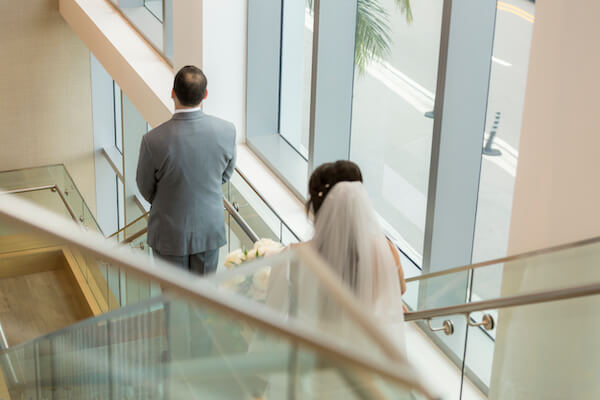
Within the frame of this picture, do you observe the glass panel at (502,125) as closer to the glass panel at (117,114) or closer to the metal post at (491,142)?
the metal post at (491,142)

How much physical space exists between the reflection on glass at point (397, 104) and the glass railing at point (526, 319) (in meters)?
1.49

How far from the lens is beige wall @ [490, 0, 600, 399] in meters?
2.79

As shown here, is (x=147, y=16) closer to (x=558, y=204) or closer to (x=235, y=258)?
(x=235, y=258)

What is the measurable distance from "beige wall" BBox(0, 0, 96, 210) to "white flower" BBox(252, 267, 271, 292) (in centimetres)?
1038

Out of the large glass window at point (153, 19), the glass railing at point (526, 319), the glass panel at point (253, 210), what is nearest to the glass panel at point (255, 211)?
the glass panel at point (253, 210)

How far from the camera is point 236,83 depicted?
21.6 ft

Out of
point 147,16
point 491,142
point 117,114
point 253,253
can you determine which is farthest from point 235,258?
point 117,114

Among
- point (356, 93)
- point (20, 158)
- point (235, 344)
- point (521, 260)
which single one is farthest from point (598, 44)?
point (20, 158)

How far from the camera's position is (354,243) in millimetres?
3086

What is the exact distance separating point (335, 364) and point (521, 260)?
2.06 meters

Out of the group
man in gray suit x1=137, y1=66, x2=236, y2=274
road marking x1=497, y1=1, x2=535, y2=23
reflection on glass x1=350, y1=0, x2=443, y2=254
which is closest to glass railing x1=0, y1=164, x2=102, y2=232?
reflection on glass x1=350, y1=0, x2=443, y2=254

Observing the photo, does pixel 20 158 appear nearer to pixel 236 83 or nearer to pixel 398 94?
pixel 236 83

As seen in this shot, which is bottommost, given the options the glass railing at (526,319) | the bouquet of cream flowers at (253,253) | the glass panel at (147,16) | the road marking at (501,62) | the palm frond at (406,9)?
the glass panel at (147,16)

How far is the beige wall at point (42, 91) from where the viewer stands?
11.1 meters
